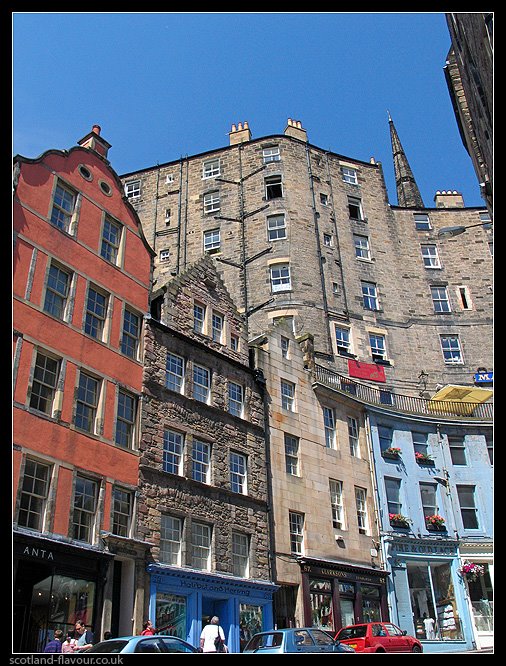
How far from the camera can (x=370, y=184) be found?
53.4 metres

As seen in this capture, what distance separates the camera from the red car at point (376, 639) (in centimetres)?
2166

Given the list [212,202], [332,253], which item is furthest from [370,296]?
[212,202]

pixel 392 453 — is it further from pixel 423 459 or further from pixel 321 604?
pixel 321 604

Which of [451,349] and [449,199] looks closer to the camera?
[451,349]

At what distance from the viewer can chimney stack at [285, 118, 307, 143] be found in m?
53.5

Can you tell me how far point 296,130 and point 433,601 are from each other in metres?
37.3

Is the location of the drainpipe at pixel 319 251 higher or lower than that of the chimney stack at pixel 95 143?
higher

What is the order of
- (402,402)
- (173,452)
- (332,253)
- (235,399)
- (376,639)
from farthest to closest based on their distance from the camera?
(332,253), (402,402), (235,399), (173,452), (376,639)

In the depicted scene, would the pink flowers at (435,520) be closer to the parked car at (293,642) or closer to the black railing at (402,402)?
the black railing at (402,402)

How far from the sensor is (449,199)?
2270 inches

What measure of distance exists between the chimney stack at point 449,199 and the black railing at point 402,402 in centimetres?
2351

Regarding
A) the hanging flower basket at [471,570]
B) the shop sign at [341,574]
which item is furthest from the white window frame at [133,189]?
the hanging flower basket at [471,570]
